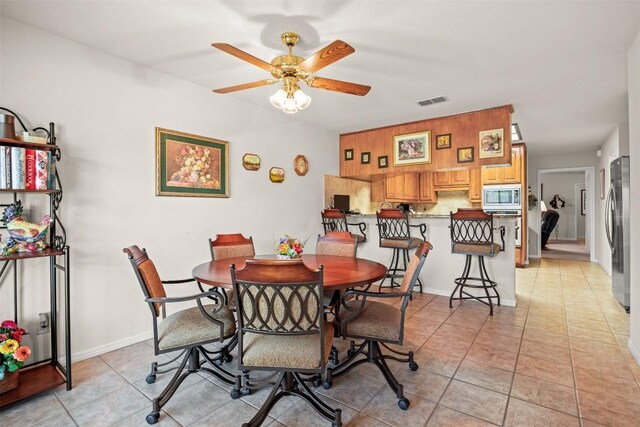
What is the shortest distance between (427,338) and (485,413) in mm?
1049

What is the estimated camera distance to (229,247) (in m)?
2.89

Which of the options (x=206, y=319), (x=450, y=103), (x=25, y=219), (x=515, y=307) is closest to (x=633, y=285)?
(x=515, y=307)

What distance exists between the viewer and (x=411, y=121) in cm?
464

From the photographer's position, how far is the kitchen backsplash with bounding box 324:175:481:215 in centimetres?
525

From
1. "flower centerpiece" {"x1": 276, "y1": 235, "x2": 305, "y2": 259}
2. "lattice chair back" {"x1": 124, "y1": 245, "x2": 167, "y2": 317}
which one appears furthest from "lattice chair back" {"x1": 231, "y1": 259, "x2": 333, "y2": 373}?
"flower centerpiece" {"x1": 276, "y1": 235, "x2": 305, "y2": 259}

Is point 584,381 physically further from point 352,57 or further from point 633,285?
point 352,57

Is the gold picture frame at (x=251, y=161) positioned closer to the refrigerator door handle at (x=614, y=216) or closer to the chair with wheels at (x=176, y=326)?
the chair with wheels at (x=176, y=326)

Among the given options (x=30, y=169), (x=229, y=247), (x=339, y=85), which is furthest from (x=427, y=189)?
(x=30, y=169)

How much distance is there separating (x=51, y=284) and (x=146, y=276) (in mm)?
1015

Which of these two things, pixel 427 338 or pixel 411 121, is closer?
pixel 427 338

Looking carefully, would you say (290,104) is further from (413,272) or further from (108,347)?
(108,347)

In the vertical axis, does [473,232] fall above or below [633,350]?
above

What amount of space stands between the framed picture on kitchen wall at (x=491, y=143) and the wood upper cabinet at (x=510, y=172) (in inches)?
92.8

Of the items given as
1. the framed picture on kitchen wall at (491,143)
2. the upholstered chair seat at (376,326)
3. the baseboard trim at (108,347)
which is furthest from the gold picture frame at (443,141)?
the baseboard trim at (108,347)
